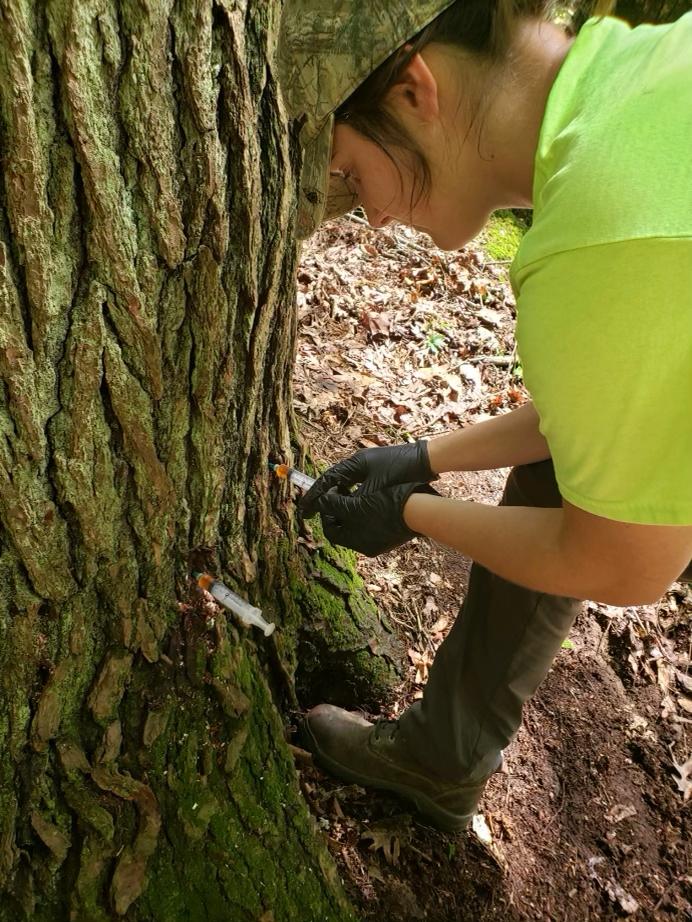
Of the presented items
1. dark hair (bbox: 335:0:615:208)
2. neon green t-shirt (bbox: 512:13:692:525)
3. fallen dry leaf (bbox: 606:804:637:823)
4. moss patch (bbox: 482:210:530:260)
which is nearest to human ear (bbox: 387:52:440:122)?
dark hair (bbox: 335:0:615:208)

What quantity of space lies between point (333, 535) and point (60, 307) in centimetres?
105

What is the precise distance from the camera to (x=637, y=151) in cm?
112

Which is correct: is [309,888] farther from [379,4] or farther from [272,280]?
[379,4]

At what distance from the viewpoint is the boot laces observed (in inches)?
89.3

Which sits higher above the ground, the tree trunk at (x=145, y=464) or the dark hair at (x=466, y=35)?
the dark hair at (x=466, y=35)

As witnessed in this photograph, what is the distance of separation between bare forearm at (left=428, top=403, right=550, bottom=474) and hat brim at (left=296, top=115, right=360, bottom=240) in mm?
768

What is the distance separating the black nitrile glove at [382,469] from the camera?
86.0 inches

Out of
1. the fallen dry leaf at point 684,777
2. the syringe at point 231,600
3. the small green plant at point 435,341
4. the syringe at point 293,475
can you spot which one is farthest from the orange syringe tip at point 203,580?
the small green plant at point 435,341

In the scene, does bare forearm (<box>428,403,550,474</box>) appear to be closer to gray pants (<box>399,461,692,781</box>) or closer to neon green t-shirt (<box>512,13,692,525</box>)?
gray pants (<box>399,461,692,781</box>)

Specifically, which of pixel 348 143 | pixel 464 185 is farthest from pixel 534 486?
pixel 348 143

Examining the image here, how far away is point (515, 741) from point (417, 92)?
2.07 m

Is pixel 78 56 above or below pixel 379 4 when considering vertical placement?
below

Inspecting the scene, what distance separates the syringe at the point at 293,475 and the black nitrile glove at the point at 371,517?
0.12 meters

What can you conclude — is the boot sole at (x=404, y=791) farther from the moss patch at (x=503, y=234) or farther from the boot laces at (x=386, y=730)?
the moss patch at (x=503, y=234)
